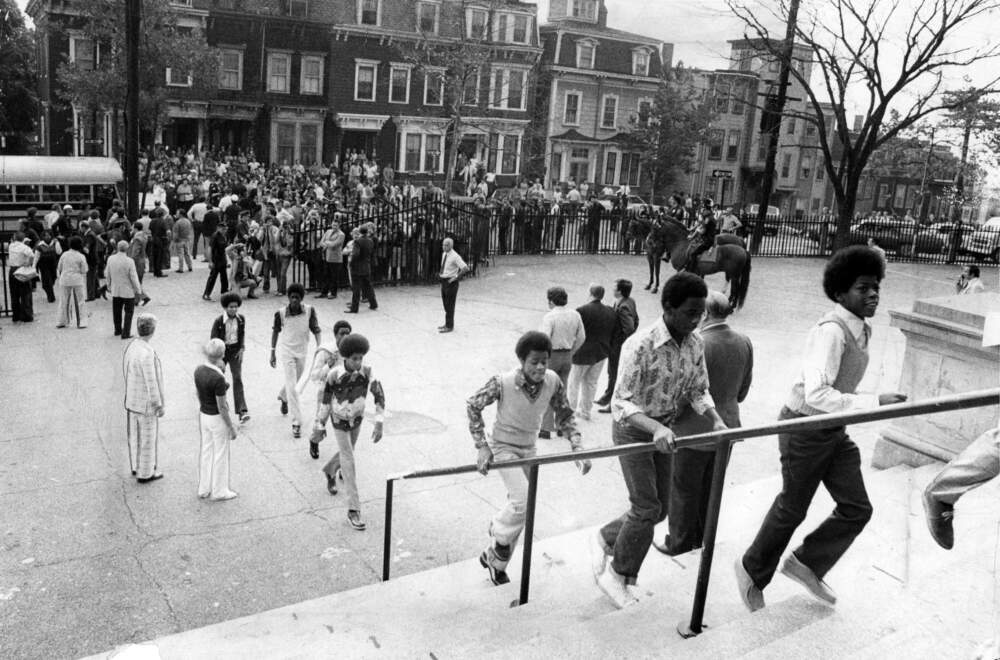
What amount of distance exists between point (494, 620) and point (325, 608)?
1.18 metres

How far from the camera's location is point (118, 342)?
13312mm

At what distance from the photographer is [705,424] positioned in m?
4.39

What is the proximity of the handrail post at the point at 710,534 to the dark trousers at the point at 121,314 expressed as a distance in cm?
1169

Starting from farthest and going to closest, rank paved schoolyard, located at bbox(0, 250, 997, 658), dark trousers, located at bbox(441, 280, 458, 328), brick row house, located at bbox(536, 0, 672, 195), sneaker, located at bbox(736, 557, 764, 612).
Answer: brick row house, located at bbox(536, 0, 672, 195), dark trousers, located at bbox(441, 280, 458, 328), paved schoolyard, located at bbox(0, 250, 997, 658), sneaker, located at bbox(736, 557, 764, 612)

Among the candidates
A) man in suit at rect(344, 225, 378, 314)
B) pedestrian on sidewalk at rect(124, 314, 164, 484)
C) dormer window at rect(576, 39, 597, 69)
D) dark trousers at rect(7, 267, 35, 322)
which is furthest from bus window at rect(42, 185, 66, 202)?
dormer window at rect(576, 39, 597, 69)

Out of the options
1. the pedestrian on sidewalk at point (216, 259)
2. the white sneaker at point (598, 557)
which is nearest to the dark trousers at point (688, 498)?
the white sneaker at point (598, 557)

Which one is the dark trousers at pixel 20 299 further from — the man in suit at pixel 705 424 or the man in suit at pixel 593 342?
the man in suit at pixel 705 424

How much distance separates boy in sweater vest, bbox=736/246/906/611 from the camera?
3793 millimetres

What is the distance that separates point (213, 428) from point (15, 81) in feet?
132

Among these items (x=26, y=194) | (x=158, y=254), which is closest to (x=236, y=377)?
(x=158, y=254)

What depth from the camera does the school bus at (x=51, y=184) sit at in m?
23.6

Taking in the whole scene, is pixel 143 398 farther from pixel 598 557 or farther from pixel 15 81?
pixel 15 81

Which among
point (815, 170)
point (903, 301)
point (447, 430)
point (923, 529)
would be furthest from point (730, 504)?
point (815, 170)

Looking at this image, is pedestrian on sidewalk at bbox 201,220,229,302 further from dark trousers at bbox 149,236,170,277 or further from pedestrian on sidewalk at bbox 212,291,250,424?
pedestrian on sidewalk at bbox 212,291,250,424
